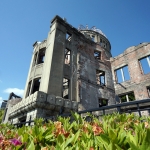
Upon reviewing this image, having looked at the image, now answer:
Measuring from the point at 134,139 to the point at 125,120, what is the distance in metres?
1.11

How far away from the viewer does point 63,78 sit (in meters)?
14.0

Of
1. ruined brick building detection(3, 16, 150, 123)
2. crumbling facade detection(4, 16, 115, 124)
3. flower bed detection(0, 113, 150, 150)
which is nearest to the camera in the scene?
flower bed detection(0, 113, 150, 150)

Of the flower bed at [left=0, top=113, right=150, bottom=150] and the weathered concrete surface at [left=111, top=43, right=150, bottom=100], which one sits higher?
the weathered concrete surface at [left=111, top=43, right=150, bottom=100]

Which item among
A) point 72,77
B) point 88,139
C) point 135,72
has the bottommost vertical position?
point 88,139

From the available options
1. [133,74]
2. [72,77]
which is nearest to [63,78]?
[72,77]

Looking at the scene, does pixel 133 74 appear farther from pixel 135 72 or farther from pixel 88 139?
pixel 88 139

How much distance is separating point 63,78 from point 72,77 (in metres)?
2.01

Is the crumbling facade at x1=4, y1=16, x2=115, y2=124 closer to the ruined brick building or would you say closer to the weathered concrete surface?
the ruined brick building

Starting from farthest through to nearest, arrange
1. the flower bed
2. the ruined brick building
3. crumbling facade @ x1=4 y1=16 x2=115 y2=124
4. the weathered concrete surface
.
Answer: the weathered concrete surface < the ruined brick building < crumbling facade @ x1=4 y1=16 x2=115 y2=124 < the flower bed

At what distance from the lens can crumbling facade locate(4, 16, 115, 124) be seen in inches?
357

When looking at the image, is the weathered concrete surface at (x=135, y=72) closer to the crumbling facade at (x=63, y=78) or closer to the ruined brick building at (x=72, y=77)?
the ruined brick building at (x=72, y=77)

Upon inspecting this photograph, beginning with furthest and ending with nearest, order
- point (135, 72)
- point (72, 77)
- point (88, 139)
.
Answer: point (135, 72) < point (72, 77) < point (88, 139)

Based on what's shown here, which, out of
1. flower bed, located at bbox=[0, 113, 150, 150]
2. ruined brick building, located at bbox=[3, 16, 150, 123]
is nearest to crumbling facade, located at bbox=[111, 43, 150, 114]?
ruined brick building, located at bbox=[3, 16, 150, 123]

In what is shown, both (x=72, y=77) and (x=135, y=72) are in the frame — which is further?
(x=135, y=72)
